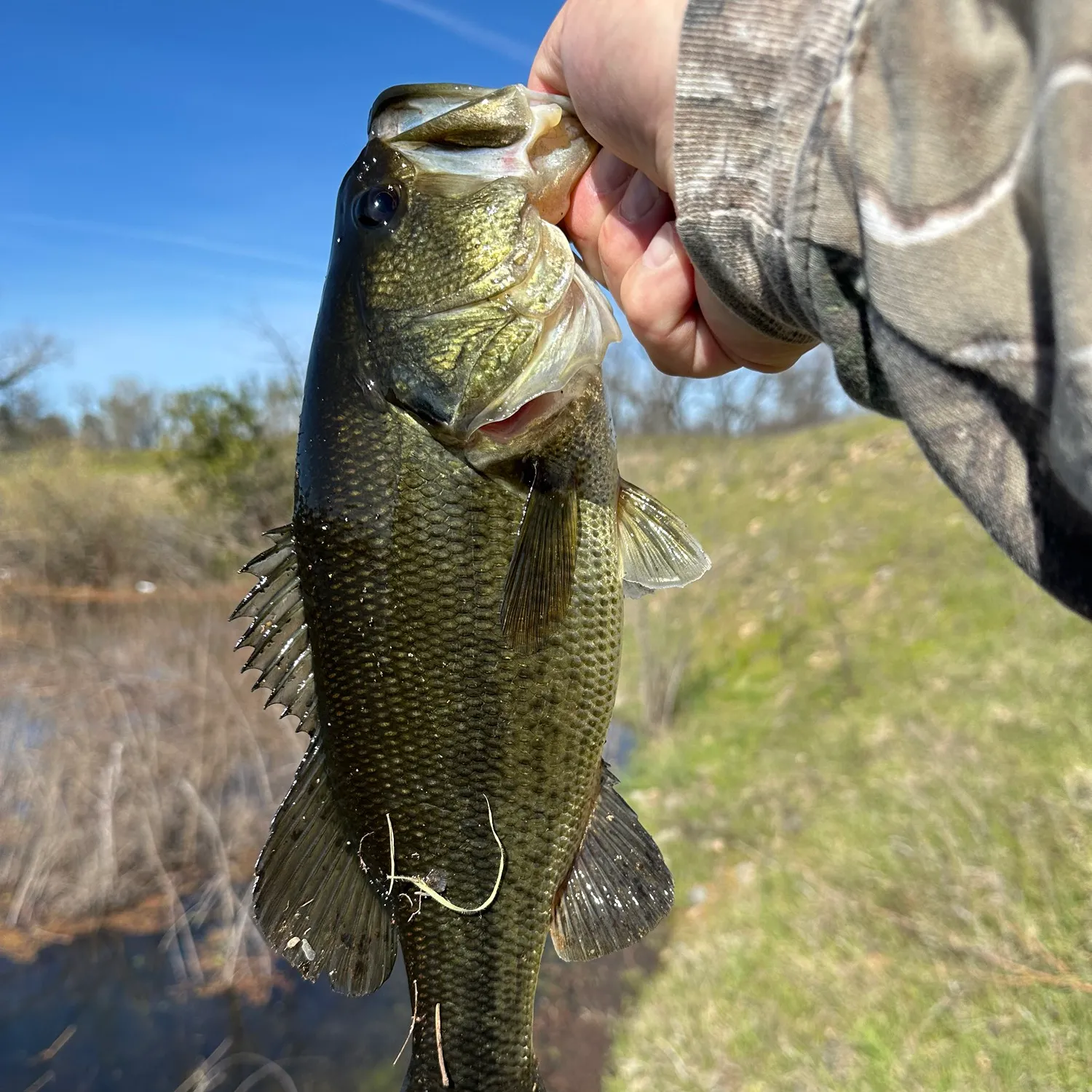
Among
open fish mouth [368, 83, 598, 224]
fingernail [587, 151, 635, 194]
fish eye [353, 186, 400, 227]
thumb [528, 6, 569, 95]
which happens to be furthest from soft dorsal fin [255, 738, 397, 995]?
thumb [528, 6, 569, 95]

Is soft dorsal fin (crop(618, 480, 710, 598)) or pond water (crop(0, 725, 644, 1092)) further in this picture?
pond water (crop(0, 725, 644, 1092))

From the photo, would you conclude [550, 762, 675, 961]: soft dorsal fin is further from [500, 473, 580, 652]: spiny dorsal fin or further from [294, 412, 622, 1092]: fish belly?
[500, 473, 580, 652]: spiny dorsal fin

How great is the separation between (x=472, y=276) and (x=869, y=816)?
20.9 ft

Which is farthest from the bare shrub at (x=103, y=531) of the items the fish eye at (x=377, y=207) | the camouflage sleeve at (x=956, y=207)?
the camouflage sleeve at (x=956, y=207)

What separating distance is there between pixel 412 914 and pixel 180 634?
9088 mm

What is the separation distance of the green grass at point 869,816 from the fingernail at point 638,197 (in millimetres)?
4395

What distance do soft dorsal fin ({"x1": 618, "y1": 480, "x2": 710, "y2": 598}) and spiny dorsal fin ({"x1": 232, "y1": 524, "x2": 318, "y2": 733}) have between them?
0.79 meters

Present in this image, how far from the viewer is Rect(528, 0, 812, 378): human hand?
157 centimetres

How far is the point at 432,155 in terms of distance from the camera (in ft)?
6.29

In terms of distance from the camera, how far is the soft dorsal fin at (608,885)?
205 centimetres

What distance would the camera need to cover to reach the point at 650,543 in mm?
2061

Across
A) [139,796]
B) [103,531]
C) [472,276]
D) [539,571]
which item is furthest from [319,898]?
[103,531]

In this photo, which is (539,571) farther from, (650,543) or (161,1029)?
(161,1029)

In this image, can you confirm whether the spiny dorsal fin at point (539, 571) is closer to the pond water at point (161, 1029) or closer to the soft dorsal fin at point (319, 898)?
the soft dorsal fin at point (319, 898)
